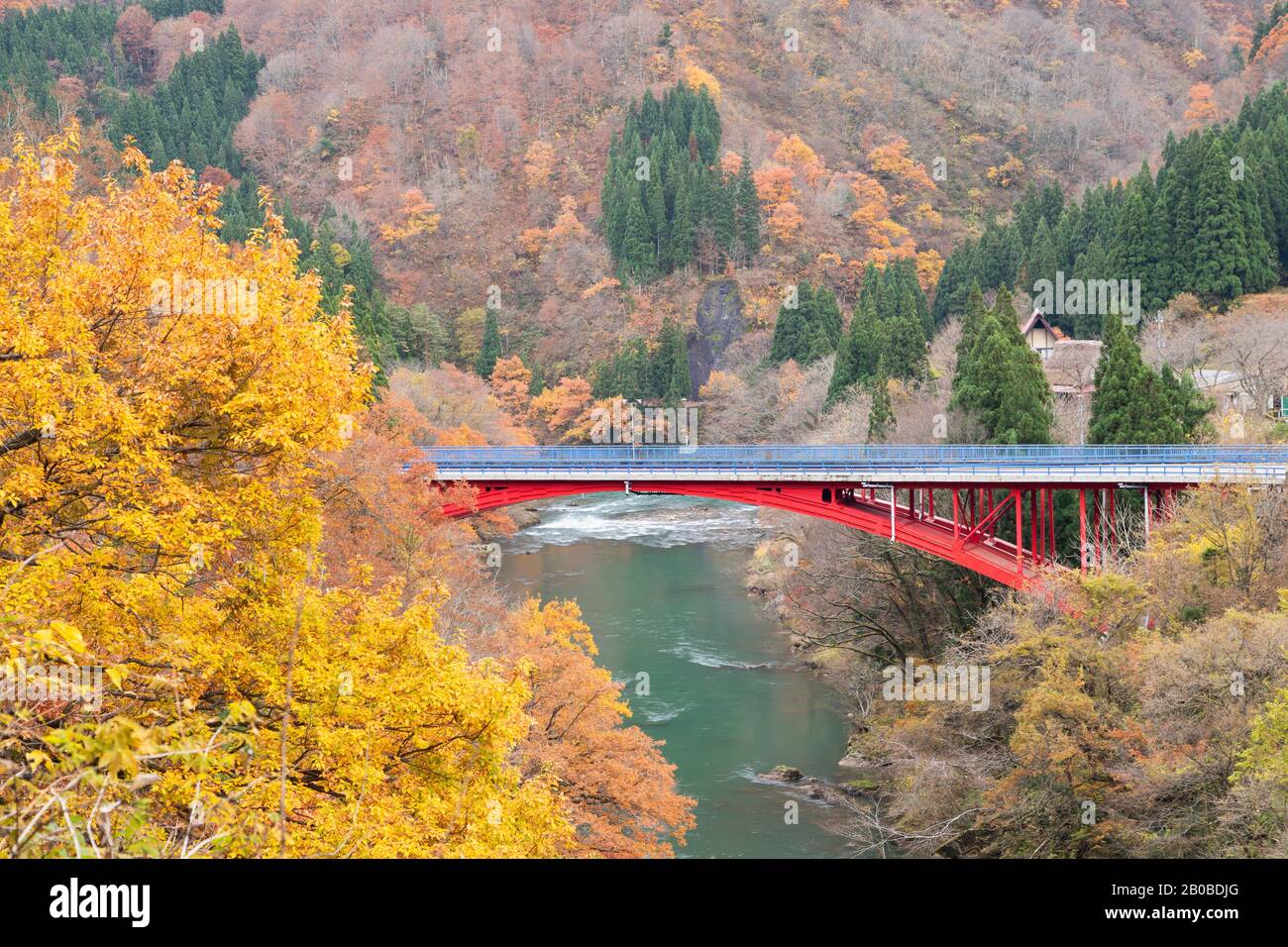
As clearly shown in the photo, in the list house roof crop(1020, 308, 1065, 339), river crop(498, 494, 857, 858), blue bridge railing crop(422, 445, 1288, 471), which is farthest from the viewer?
house roof crop(1020, 308, 1065, 339)

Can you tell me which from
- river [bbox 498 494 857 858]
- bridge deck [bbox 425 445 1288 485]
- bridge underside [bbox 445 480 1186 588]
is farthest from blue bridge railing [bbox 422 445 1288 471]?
river [bbox 498 494 857 858]

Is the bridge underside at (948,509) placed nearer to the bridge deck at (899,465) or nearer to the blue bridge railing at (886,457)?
the bridge deck at (899,465)

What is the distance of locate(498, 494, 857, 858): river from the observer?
85.6 ft

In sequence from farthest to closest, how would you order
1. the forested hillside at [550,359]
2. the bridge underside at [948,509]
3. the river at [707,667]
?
1. the bridge underside at [948,509]
2. the river at [707,667]
3. the forested hillside at [550,359]

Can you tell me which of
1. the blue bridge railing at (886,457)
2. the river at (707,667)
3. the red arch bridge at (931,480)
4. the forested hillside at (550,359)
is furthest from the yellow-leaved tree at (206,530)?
the blue bridge railing at (886,457)

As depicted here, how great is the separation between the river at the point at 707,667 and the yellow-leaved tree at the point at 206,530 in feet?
44.2

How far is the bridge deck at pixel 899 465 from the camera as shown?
29.2 metres

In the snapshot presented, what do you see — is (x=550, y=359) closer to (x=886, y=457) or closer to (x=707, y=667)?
(x=707, y=667)

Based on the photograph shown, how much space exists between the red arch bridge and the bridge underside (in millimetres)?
41

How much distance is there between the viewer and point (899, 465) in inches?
1249

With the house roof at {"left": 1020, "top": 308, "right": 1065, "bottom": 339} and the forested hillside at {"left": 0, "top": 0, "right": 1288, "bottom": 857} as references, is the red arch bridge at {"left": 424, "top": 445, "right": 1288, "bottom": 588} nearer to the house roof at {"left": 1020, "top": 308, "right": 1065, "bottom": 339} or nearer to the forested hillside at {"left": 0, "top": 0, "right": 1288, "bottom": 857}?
the forested hillside at {"left": 0, "top": 0, "right": 1288, "bottom": 857}

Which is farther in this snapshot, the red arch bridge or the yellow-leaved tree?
the red arch bridge

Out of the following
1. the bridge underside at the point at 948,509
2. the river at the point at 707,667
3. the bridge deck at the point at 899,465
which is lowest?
the river at the point at 707,667

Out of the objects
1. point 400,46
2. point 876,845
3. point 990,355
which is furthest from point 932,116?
point 876,845
